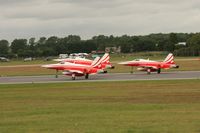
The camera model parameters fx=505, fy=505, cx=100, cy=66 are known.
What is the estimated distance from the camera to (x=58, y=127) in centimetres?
1691

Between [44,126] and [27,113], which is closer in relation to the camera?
[44,126]

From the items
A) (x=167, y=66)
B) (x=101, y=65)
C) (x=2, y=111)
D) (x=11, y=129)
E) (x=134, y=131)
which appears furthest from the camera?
(x=167, y=66)

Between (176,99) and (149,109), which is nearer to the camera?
(149,109)

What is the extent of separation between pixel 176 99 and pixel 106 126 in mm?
13539

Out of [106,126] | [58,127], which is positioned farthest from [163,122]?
[58,127]

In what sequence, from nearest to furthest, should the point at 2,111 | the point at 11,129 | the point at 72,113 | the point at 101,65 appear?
the point at 11,129 → the point at 72,113 → the point at 2,111 → the point at 101,65

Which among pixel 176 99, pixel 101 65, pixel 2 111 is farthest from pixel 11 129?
pixel 101 65

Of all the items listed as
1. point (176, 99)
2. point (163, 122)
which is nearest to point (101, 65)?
point (176, 99)

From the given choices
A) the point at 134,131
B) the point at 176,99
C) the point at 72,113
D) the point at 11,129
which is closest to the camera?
the point at 134,131

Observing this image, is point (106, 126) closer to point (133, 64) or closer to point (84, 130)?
point (84, 130)

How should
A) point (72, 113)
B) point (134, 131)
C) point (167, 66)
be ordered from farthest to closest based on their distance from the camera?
point (167, 66)
point (72, 113)
point (134, 131)

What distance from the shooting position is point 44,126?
1725cm

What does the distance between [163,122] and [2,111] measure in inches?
364

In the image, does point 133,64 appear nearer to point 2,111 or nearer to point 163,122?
point 2,111
